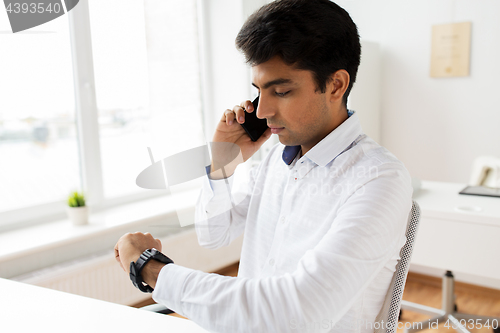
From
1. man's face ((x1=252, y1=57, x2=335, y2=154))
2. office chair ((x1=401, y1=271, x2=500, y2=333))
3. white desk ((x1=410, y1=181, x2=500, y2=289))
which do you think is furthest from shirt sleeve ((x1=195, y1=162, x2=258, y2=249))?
office chair ((x1=401, y1=271, x2=500, y2=333))

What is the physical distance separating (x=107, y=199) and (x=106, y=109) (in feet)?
1.87

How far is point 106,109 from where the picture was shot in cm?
268

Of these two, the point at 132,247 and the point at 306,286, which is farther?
the point at 132,247

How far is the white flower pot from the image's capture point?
2301 millimetres

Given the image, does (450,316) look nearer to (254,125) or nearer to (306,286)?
(254,125)

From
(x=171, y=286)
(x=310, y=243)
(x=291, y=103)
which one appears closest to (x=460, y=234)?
(x=310, y=243)

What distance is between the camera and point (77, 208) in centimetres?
230

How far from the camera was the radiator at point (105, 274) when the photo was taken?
208 cm

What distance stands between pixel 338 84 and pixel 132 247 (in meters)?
0.63

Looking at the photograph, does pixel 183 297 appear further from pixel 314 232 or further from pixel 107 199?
pixel 107 199

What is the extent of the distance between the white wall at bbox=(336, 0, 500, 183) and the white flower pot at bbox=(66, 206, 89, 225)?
7.02 feet

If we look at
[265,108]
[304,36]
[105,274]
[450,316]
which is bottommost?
[450,316]

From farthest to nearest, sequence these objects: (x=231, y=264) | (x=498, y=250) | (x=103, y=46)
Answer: (x=231, y=264) < (x=103, y=46) < (x=498, y=250)

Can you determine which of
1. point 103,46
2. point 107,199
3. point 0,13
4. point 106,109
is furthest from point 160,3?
point 107,199
